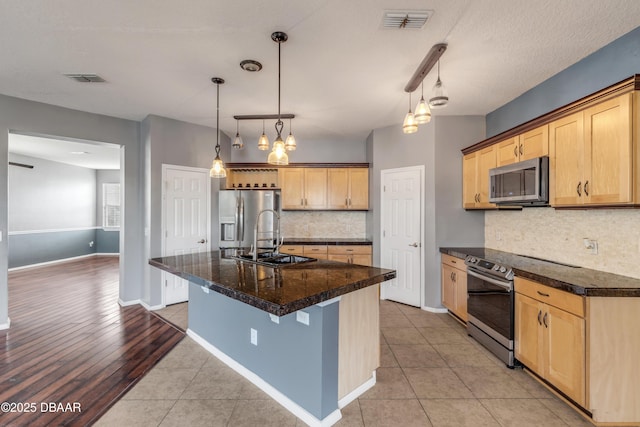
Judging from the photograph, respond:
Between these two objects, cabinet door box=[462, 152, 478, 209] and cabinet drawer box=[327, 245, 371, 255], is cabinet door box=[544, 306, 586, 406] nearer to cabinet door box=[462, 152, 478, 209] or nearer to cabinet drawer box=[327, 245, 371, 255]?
cabinet door box=[462, 152, 478, 209]

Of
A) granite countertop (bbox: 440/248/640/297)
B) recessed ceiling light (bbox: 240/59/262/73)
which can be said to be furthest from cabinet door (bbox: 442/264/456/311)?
recessed ceiling light (bbox: 240/59/262/73)

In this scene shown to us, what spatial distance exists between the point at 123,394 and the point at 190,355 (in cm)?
64

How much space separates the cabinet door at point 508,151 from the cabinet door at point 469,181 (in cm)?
43

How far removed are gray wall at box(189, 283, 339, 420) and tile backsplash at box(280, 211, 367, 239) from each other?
9.11 ft

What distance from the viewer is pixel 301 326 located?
76.3 inches

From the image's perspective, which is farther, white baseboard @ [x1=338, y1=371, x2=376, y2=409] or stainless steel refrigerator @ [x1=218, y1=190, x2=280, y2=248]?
stainless steel refrigerator @ [x1=218, y1=190, x2=280, y2=248]

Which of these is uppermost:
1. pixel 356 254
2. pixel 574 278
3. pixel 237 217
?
pixel 237 217

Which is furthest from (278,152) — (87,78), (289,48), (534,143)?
(534,143)

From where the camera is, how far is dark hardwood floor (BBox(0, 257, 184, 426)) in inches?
81.1

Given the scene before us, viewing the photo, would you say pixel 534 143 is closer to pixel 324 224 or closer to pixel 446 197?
pixel 446 197

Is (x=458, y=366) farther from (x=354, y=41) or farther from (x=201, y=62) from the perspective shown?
(x=201, y=62)

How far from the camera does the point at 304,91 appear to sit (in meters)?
3.24

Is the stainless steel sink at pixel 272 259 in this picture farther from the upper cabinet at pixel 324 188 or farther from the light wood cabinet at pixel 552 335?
the upper cabinet at pixel 324 188

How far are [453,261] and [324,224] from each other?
2440 mm
